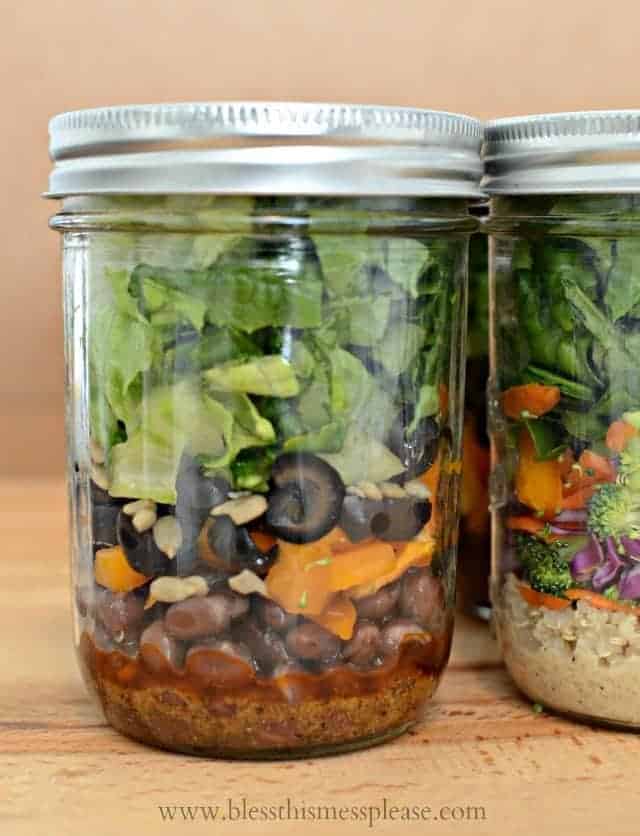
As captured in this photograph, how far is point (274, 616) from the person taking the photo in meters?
0.69

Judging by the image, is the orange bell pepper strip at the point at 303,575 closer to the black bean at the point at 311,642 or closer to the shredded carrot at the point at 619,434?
the black bean at the point at 311,642

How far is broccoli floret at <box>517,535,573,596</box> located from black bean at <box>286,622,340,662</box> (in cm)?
14

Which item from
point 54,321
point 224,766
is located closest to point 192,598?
point 224,766

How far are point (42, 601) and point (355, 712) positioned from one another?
398mm

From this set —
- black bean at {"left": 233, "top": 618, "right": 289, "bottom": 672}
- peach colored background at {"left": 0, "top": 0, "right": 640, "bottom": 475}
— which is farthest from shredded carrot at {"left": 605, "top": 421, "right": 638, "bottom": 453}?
peach colored background at {"left": 0, "top": 0, "right": 640, "bottom": 475}

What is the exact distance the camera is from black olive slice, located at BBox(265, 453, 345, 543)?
678 mm

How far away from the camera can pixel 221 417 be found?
67 centimetres

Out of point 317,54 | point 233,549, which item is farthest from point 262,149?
point 317,54

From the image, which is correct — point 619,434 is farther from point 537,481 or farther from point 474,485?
point 474,485

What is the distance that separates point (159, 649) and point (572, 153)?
Result: 0.34 metres

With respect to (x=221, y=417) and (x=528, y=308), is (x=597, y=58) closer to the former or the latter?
(x=528, y=308)

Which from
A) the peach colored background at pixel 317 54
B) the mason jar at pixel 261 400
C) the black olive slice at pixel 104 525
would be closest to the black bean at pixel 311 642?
the mason jar at pixel 261 400

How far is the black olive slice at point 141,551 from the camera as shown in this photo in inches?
27.5

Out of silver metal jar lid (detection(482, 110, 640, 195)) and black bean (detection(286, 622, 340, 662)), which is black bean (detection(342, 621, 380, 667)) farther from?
silver metal jar lid (detection(482, 110, 640, 195))
